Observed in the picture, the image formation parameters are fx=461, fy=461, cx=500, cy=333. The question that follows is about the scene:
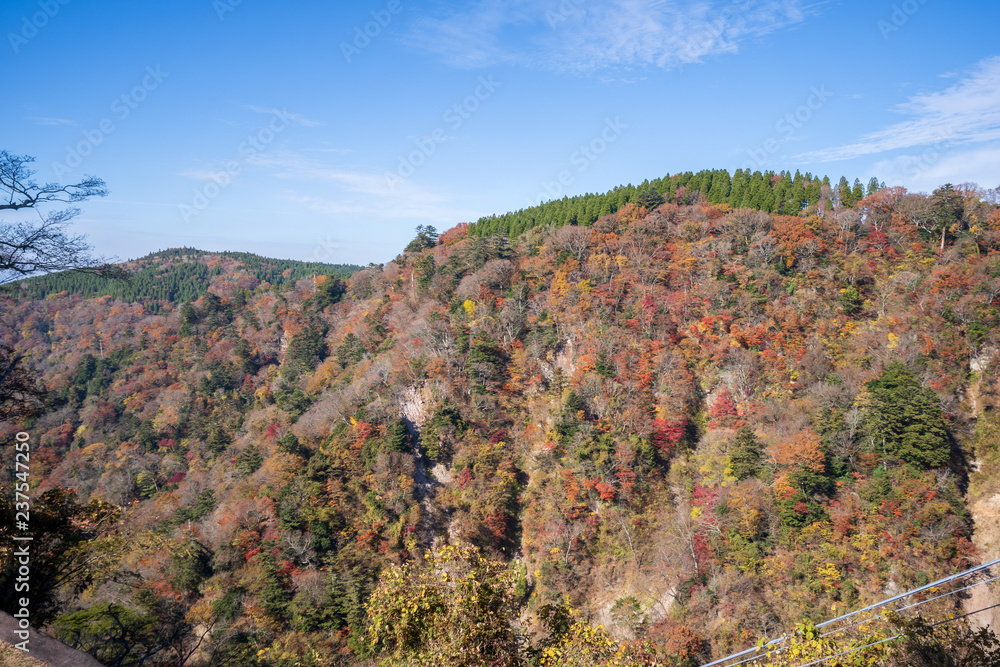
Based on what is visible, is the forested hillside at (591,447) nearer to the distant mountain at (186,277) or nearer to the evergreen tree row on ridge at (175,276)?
the evergreen tree row on ridge at (175,276)

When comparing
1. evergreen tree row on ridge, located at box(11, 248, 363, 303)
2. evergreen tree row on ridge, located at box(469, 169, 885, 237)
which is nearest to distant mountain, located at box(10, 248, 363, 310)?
evergreen tree row on ridge, located at box(11, 248, 363, 303)

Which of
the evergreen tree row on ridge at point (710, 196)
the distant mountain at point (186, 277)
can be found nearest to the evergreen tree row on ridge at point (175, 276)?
the distant mountain at point (186, 277)

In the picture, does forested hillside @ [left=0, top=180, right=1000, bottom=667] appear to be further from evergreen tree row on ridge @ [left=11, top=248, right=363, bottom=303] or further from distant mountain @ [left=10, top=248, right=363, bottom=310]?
distant mountain @ [left=10, top=248, right=363, bottom=310]

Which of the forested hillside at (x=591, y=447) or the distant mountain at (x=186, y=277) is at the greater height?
the distant mountain at (x=186, y=277)

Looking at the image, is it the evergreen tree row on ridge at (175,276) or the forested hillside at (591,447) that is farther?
the evergreen tree row on ridge at (175,276)

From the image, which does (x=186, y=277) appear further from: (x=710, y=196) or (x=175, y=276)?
(x=710, y=196)
